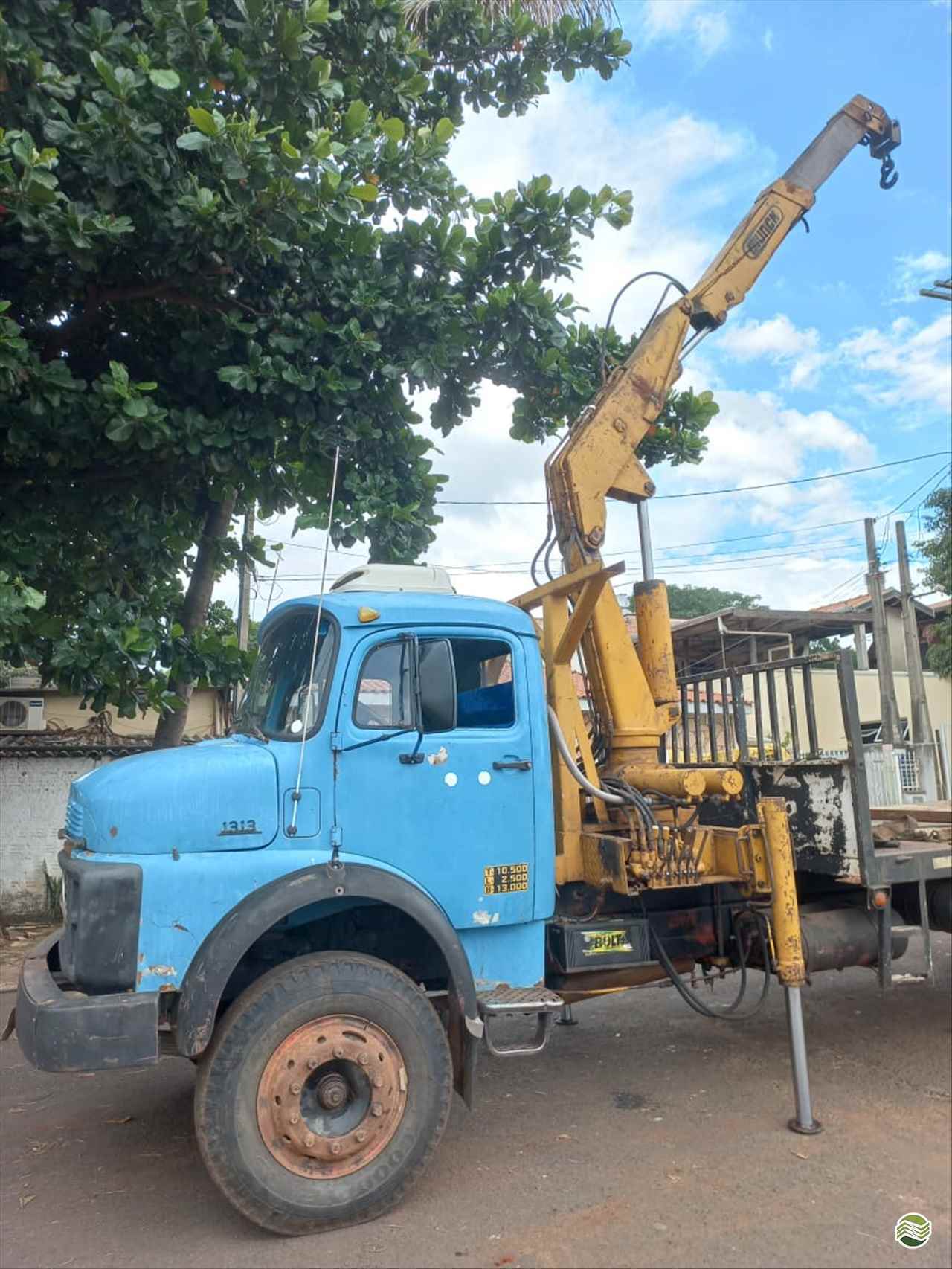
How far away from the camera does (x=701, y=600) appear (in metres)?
47.3

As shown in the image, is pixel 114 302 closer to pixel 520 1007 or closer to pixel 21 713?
pixel 520 1007

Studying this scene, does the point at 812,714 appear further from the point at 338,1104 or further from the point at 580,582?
the point at 338,1104

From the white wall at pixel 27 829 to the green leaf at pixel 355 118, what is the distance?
763cm

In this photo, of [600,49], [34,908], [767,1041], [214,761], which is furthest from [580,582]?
[34,908]

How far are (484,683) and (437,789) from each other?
27.9 inches

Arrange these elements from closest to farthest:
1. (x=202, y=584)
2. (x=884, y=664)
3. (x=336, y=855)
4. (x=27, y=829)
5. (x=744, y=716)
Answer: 1. (x=336, y=855)
2. (x=744, y=716)
3. (x=202, y=584)
4. (x=27, y=829)
5. (x=884, y=664)

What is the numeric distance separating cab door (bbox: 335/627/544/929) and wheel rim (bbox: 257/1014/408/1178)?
0.67 meters

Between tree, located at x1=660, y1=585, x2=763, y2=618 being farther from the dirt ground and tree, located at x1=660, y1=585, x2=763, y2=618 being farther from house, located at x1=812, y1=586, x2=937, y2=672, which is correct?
the dirt ground

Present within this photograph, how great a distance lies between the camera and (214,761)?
13.2 ft

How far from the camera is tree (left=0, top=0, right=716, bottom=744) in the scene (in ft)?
17.4

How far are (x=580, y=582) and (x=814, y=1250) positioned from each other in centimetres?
307

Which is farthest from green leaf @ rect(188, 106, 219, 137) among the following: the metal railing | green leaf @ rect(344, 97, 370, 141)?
the metal railing

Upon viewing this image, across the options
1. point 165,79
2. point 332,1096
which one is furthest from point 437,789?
point 165,79

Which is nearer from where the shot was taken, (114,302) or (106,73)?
(106,73)
